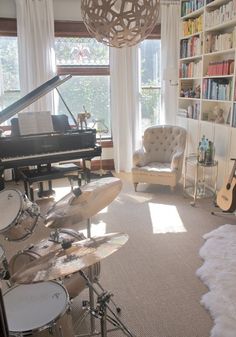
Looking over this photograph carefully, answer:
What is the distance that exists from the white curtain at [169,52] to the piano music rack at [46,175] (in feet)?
7.10

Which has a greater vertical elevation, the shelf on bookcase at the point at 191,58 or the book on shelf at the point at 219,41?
the book on shelf at the point at 219,41

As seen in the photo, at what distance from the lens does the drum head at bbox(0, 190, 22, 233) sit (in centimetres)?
203

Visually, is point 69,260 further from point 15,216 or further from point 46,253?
point 15,216

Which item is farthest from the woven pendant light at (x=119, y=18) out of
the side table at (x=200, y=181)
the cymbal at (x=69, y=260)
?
the side table at (x=200, y=181)

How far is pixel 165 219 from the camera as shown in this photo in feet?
12.1

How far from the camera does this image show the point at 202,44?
14.5ft

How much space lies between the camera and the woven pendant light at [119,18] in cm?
169

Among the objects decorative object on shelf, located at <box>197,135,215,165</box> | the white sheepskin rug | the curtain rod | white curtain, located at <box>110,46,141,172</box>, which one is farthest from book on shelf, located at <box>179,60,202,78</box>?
the white sheepskin rug

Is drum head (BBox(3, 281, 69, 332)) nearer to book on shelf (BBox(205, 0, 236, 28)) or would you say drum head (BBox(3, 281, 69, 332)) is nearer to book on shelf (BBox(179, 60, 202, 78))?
book on shelf (BBox(205, 0, 236, 28))

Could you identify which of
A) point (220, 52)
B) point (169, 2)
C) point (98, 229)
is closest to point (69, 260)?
point (98, 229)

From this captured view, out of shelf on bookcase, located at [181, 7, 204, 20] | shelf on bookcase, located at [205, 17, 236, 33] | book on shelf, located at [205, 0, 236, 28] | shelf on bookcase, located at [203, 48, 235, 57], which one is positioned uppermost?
shelf on bookcase, located at [181, 7, 204, 20]

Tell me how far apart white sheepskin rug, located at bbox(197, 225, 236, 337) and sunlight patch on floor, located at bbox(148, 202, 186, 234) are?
38cm

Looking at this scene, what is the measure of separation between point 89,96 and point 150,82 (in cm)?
114

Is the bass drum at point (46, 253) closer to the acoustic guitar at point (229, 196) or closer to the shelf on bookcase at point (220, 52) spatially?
the acoustic guitar at point (229, 196)
